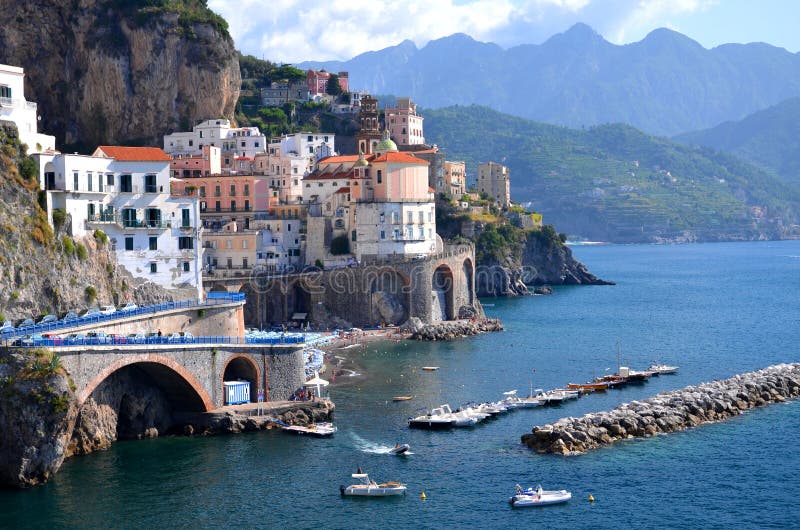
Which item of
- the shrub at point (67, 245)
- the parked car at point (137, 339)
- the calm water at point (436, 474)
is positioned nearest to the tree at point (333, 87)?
the calm water at point (436, 474)

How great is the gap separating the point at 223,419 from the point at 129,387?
5.56 m

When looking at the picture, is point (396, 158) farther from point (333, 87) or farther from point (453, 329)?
point (333, 87)

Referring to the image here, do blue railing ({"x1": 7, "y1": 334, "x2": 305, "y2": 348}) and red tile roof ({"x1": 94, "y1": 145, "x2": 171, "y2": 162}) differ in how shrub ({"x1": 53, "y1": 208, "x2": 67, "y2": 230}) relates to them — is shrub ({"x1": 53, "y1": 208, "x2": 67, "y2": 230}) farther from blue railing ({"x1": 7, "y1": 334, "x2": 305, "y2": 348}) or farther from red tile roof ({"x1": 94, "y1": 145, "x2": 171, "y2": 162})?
blue railing ({"x1": 7, "y1": 334, "x2": 305, "y2": 348})

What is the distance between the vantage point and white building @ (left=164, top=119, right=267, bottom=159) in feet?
Result: 406

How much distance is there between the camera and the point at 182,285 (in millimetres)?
80625

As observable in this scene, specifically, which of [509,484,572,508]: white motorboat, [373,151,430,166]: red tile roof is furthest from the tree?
[509,484,572,508]: white motorboat

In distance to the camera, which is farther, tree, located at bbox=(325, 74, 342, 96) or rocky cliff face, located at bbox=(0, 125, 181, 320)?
tree, located at bbox=(325, 74, 342, 96)

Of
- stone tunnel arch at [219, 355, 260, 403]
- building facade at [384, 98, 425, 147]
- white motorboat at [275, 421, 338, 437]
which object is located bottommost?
white motorboat at [275, 421, 338, 437]

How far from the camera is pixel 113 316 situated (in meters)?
64.8

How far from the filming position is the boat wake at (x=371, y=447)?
197 ft

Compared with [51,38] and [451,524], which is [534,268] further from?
[451,524]

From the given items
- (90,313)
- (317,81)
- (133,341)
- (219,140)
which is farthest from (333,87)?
(133,341)

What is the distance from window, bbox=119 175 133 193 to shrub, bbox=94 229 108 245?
422cm

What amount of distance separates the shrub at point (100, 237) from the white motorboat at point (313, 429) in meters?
20.0
